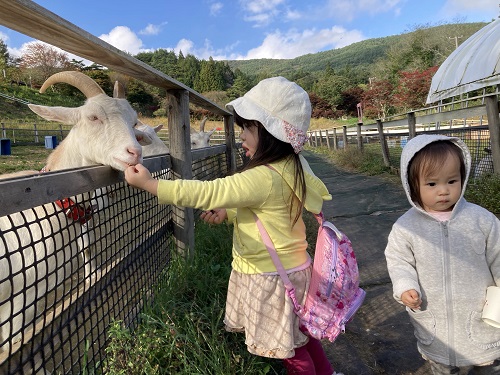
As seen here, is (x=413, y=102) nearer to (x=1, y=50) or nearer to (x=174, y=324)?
(x=174, y=324)

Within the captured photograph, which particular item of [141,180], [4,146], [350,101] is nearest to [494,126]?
[141,180]

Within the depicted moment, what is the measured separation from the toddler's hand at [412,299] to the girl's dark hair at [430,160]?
1.57ft

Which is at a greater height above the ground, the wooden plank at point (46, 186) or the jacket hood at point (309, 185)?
the wooden plank at point (46, 186)

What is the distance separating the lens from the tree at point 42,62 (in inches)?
1202

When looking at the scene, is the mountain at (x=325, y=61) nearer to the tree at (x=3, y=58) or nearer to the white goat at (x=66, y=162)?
the tree at (x=3, y=58)

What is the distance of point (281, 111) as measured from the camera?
1.82 meters

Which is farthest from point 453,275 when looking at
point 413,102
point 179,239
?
point 413,102

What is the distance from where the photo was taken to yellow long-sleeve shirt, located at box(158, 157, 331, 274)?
5.42 ft

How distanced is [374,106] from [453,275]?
4733 cm

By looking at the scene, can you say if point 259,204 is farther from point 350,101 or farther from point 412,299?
point 350,101

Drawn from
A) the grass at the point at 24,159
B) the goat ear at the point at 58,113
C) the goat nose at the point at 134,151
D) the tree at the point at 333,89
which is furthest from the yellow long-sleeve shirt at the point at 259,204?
the tree at the point at 333,89

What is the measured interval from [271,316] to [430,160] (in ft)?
3.63

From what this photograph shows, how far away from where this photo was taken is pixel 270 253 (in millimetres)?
1851

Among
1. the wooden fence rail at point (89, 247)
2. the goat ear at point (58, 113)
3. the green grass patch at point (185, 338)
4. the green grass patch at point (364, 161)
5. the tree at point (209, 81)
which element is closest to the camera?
the wooden fence rail at point (89, 247)
